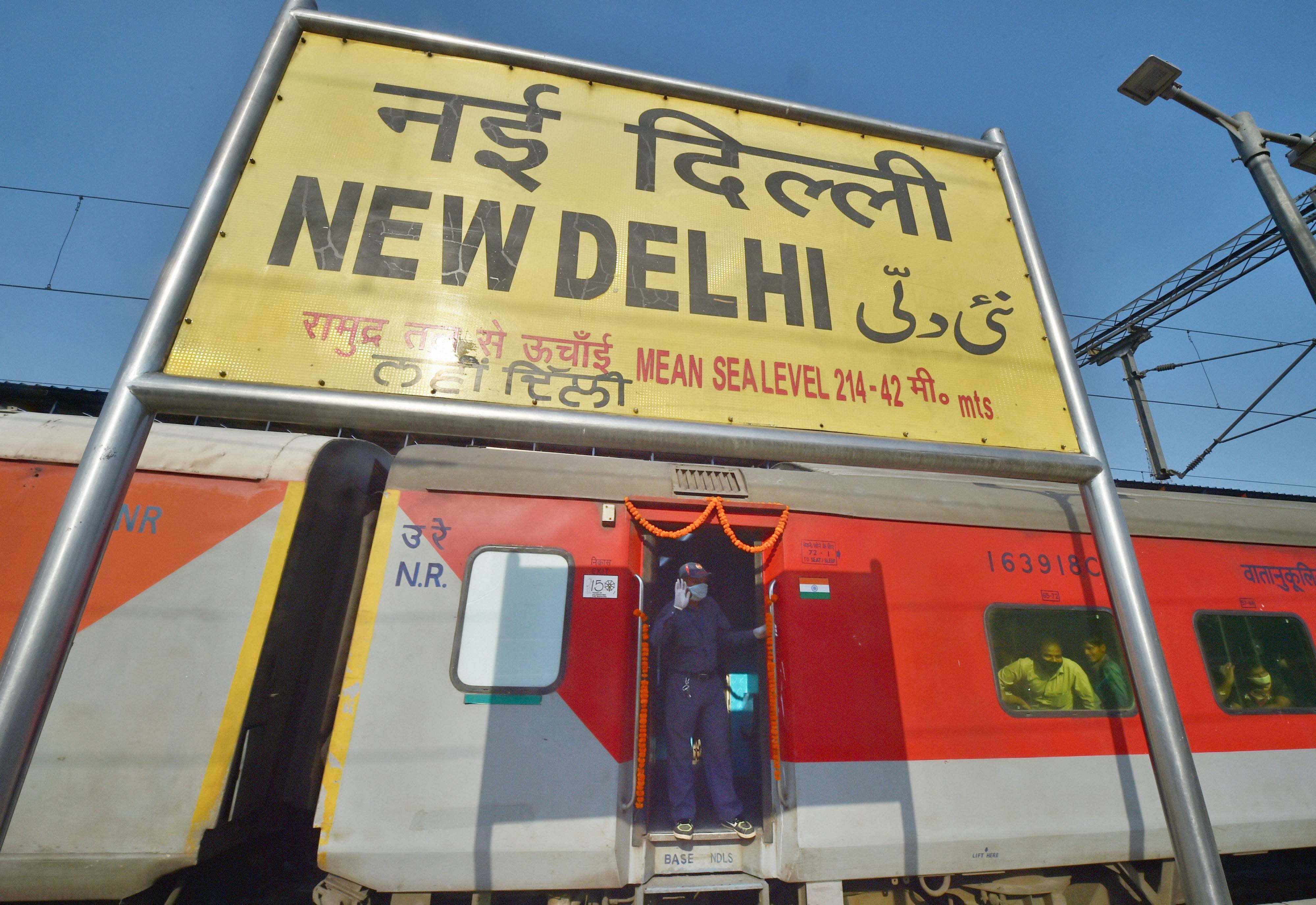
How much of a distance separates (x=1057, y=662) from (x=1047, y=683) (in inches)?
6.5

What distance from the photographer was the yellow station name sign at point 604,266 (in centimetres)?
128

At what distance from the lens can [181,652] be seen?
3.01 meters

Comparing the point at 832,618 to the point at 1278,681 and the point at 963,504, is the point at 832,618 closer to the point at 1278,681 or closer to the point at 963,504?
the point at 963,504

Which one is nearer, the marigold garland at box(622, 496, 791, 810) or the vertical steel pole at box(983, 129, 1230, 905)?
the vertical steel pole at box(983, 129, 1230, 905)

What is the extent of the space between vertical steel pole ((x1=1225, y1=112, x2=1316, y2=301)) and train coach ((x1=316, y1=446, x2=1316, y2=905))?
5.50 ft

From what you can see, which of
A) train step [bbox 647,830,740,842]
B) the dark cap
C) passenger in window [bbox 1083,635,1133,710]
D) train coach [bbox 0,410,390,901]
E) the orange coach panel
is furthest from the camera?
the dark cap

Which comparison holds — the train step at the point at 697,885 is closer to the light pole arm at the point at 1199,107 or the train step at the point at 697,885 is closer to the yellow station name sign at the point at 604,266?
the yellow station name sign at the point at 604,266

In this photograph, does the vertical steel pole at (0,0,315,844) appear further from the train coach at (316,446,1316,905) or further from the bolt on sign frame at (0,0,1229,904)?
the train coach at (316,446,1316,905)

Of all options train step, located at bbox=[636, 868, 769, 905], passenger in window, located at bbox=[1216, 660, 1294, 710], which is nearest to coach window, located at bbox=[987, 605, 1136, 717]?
passenger in window, located at bbox=[1216, 660, 1294, 710]

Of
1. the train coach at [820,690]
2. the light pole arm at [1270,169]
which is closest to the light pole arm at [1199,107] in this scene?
the light pole arm at [1270,169]

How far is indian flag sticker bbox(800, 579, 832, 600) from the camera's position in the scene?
11.8 feet

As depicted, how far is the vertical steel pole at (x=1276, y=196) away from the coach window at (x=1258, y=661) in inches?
85.4

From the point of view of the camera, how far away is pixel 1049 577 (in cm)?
387

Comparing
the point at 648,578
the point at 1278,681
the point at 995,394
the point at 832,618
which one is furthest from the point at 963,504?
the point at 995,394
